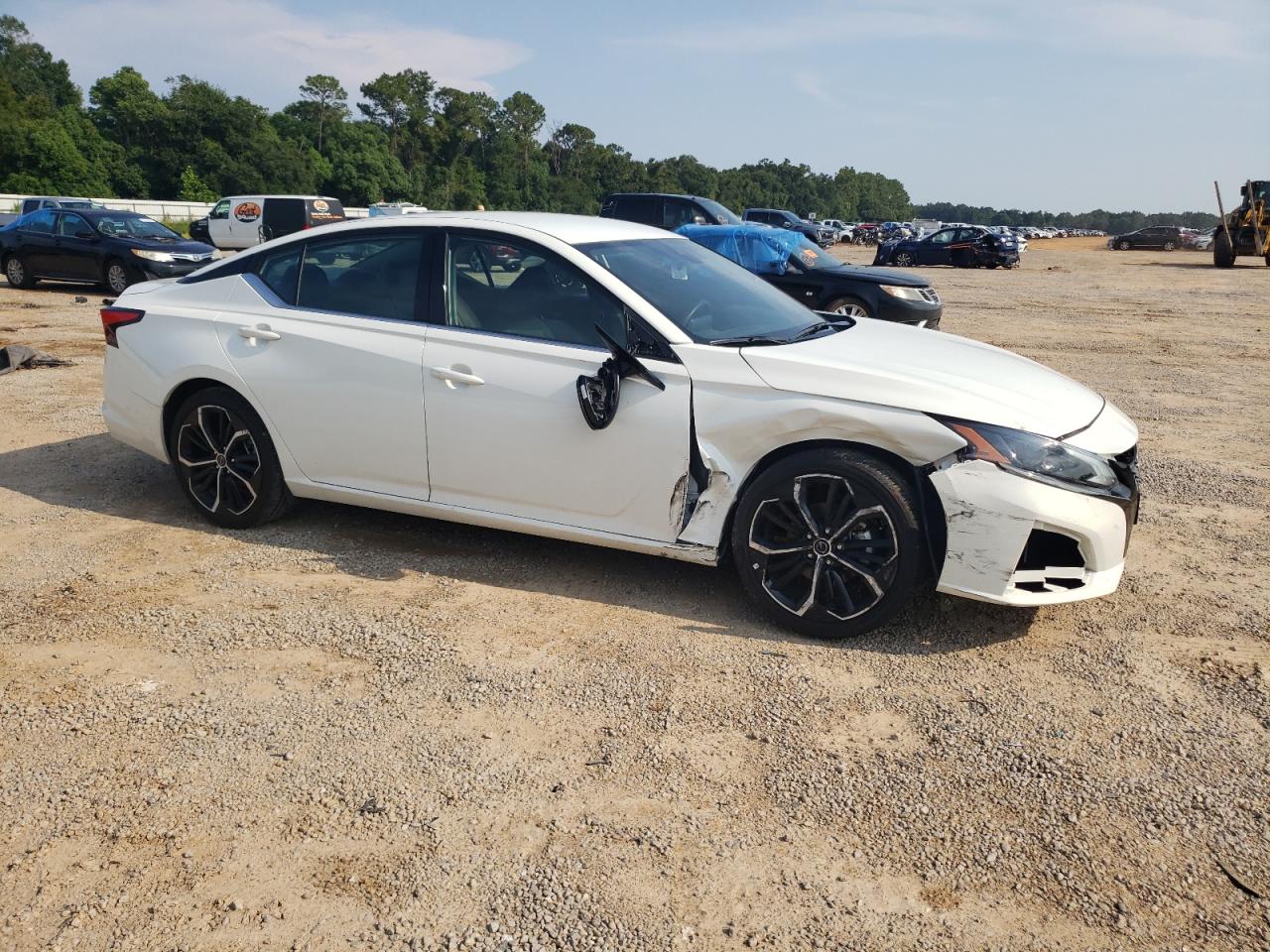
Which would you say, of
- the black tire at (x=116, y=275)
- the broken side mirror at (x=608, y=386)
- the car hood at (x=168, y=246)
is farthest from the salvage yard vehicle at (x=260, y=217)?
the broken side mirror at (x=608, y=386)

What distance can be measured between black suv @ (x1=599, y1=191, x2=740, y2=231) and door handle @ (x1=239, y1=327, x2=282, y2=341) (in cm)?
1681

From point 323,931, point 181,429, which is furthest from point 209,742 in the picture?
point 181,429

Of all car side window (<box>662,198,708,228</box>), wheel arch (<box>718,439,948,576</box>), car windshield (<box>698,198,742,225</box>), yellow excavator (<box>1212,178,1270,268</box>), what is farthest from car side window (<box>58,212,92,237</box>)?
yellow excavator (<box>1212,178,1270,268</box>)

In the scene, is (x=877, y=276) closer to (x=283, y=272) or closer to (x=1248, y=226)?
(x=283, y=272)

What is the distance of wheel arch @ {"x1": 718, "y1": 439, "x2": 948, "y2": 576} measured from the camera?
4.05 m

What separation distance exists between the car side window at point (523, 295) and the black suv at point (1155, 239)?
57.4 m

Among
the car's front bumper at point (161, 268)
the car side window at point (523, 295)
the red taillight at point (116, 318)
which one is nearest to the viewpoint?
the car side window at point (523, 295)

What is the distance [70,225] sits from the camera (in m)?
18.1

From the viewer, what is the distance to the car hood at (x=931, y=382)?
4.06 m

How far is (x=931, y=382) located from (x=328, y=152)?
423 ft

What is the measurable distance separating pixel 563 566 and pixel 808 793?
214 centimetres

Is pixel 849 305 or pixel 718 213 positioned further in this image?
pixel 718 213

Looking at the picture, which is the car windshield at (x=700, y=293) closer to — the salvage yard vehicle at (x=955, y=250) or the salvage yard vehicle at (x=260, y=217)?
the salvage yard vehicle at (x=260, y=217)

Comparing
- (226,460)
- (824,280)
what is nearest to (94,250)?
(824,280)
